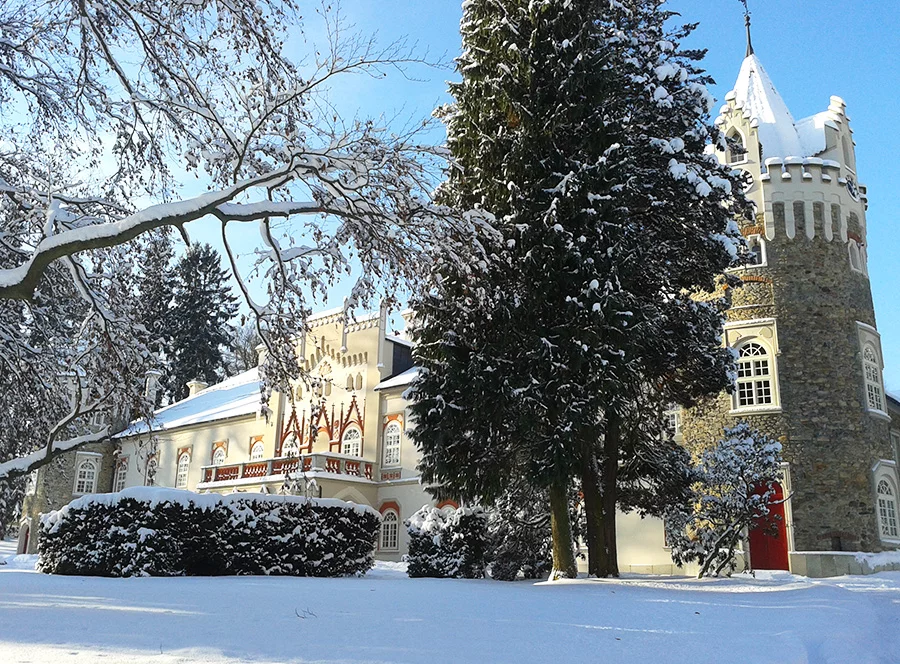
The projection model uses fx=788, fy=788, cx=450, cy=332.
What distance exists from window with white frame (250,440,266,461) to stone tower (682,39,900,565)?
1980 cm

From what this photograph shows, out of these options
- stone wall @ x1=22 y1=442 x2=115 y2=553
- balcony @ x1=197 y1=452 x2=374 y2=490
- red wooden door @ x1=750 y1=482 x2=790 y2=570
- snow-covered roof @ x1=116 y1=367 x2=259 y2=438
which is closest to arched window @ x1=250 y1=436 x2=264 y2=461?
snow-covered roof @ x1=116 y1=367 x2=259 y2=438

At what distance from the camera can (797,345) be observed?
23391mm

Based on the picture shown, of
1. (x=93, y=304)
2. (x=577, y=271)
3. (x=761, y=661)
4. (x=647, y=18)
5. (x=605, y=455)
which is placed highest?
(x=647, y=18)

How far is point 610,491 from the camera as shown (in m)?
14.6

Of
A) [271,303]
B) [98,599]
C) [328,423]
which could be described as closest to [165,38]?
[271,303]

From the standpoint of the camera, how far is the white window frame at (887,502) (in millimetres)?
22766

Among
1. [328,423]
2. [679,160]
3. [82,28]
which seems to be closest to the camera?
[82,28]

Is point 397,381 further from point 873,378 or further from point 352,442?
point 873,378

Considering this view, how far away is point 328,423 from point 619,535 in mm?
14808

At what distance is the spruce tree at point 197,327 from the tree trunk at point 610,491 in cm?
4532

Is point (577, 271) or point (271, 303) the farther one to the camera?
point (577, 271)

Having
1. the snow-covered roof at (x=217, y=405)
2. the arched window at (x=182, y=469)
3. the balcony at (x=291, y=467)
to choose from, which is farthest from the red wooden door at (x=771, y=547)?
the arched window at (x=182, y=469)

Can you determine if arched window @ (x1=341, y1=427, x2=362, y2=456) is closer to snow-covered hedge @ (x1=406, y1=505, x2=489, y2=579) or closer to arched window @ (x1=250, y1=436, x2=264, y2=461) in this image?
arched window @ (x1=250, y1=436, x2=264, y2=461)

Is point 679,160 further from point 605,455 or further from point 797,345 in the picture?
point 797,345
